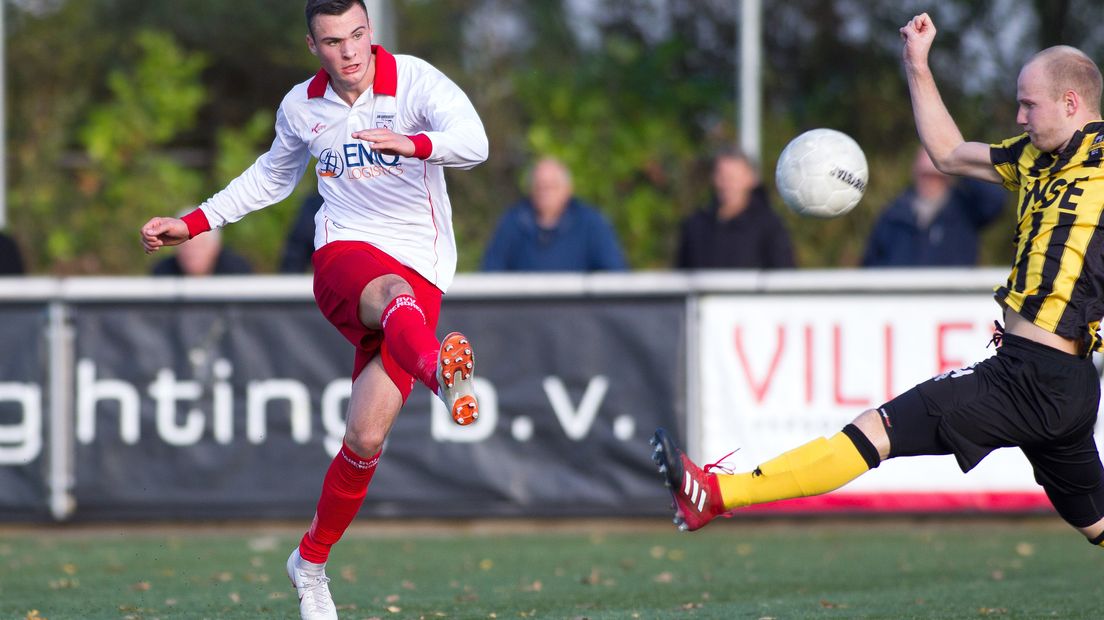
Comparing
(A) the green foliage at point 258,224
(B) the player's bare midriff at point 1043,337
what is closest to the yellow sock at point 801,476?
(B) the player's bare midriff at point 1043,337

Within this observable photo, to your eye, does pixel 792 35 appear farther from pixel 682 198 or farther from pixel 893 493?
pixel 893 493

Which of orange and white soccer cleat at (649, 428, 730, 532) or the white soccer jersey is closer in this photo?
orange and white soccer cleat at (649, 428, 730, 532)

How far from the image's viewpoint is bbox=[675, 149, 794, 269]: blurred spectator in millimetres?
9945

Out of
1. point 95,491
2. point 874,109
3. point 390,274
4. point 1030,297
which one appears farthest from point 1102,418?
point 874,109

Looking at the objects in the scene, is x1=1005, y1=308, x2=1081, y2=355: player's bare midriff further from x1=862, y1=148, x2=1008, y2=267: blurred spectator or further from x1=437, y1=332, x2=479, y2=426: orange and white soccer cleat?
x1=862, y1=148, x2=1008, y2=267: blurred spectator

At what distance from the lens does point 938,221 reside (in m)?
9.90

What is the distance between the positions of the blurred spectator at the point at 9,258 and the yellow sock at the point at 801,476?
6624mm

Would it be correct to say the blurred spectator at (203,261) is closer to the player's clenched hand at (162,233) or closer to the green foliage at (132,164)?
the player's clenched hand at (162,233)

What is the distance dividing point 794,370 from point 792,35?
9032 millimetres

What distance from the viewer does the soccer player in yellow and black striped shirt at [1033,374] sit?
4.95m

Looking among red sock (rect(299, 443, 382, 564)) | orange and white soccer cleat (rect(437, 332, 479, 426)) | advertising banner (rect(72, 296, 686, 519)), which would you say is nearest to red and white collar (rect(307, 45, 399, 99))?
orange and white soccer cleat (rect(437, 332, 479, 426))

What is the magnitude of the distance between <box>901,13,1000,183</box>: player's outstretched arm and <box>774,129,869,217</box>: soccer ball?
347 millimetres

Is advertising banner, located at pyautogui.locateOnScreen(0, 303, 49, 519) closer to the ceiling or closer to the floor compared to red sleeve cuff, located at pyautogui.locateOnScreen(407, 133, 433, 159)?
closer to the floor

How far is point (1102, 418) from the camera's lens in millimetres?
8820
